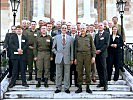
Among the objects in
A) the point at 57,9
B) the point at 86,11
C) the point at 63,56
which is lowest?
the point at 63,56

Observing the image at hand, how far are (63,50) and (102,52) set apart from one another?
1199mm

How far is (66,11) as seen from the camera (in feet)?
63.4

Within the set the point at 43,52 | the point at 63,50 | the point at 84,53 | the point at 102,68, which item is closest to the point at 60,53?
the point at 63,50

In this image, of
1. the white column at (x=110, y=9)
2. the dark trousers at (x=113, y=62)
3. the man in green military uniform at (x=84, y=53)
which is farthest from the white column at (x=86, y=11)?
the man in green military uniform at (x=84, y=53)

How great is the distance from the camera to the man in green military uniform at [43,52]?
11266mm

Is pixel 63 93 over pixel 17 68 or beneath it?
beneath

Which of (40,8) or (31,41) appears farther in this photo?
(40,8)

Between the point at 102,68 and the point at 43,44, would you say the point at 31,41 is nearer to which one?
the point at 43,44

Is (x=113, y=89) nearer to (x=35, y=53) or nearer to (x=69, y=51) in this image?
(x=69, y=51)

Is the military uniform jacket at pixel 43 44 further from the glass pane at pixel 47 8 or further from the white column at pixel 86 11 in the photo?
the glass pane at pixel 47 8

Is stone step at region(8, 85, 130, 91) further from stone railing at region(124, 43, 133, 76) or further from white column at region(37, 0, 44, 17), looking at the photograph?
white column at region(37, 0, 44, 17)

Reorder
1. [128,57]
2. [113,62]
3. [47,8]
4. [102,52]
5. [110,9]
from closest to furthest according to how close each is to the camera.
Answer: [102,52] → [113,62] → [128,57] → [47,8] → [110,9]

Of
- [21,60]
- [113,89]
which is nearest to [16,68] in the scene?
[21,60]

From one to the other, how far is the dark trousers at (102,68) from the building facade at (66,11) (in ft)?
25.6
